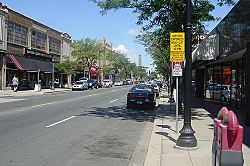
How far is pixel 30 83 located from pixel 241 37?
3983cm

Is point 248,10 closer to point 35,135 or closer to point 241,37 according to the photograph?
point 241,37

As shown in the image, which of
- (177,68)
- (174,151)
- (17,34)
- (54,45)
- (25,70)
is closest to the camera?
(174,151)

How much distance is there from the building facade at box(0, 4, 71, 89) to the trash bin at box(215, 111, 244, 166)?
131ft

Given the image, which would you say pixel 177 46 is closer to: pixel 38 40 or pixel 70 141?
pixel 70 141

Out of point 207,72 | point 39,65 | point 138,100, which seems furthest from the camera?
point 39,65

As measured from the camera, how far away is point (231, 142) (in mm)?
5035

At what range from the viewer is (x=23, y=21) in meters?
49.3

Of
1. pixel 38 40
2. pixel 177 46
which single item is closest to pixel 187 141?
pixel 177 46

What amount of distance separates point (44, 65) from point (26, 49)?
6.11 meters

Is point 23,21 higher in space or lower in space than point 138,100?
higher

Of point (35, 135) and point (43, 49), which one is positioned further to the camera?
point (43, 49)

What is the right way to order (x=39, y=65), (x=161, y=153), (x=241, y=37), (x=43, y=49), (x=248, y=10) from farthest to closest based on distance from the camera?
1. (x=43, y=49)
2. (x=39, y=65)
3. (x=241, y=37)
4. (x=248, y=10)
5. (x=161, y=153)

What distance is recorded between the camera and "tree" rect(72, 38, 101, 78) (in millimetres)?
72938

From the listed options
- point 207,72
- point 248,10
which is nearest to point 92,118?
point 248,10
